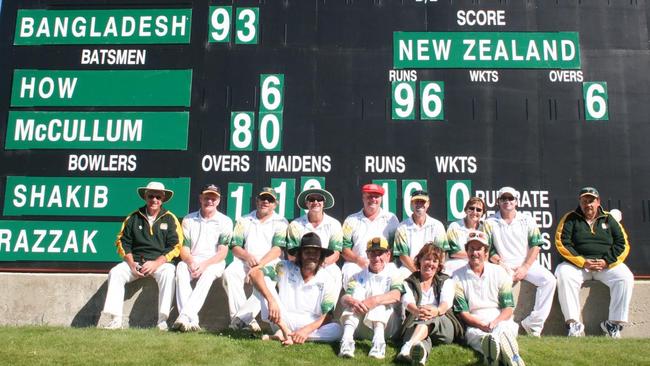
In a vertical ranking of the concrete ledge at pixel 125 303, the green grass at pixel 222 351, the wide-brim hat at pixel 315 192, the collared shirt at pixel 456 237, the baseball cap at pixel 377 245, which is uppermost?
the wide-brim hat at pixel 315 192

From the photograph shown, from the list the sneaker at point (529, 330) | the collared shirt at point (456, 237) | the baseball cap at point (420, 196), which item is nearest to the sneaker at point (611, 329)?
the sneaker at point (529, 330)

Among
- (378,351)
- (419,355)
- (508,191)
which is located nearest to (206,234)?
(378,351)

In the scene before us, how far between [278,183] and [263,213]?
25.4 inches

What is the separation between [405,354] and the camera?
567 centimetres

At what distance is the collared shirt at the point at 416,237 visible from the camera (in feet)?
23.2

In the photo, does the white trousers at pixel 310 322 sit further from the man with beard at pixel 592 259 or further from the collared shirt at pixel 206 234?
the man with beard at pixel 592 259

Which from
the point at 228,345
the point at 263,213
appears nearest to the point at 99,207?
the point at 263,213

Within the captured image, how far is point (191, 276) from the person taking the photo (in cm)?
729

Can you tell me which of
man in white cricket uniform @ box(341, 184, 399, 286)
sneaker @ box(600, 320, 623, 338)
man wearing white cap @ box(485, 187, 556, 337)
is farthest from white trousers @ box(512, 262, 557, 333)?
man in white cricket uniform @ box(341, 184, 399, 286)

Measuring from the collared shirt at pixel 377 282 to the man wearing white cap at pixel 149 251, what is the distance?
2.07 metres

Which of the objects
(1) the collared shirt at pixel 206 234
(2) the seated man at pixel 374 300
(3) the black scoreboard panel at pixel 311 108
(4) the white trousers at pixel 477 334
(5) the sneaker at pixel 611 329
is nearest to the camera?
(4) the white trousers at pixel 477 334

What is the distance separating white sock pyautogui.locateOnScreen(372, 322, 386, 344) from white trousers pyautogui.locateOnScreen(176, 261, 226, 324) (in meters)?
1.96

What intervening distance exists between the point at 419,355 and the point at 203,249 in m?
2.91

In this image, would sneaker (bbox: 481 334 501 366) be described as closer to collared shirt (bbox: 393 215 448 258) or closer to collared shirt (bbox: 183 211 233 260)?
collared shirt (bbox: 393 215 448 258)
